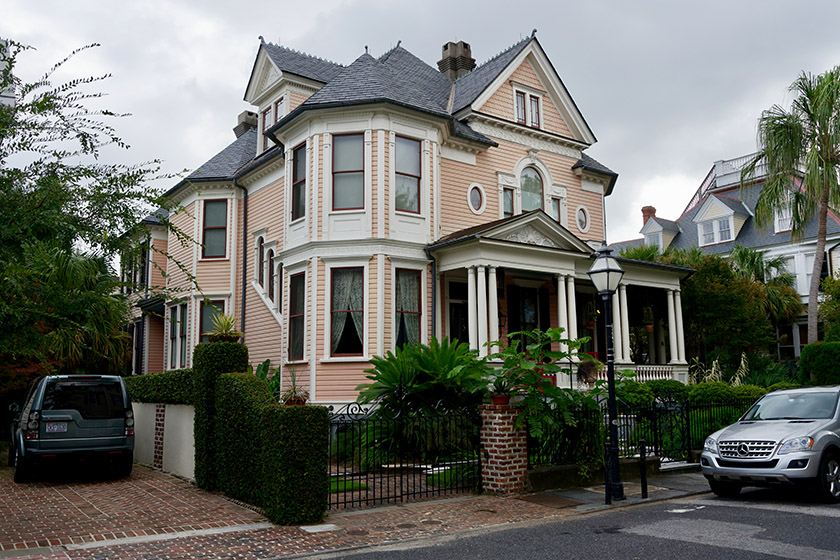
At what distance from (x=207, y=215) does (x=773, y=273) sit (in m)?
26.8

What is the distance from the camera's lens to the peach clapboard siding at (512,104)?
21.1 metres

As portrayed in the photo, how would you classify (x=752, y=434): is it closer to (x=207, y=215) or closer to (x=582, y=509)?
(x=582, y=509)

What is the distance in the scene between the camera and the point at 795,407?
1134 cm

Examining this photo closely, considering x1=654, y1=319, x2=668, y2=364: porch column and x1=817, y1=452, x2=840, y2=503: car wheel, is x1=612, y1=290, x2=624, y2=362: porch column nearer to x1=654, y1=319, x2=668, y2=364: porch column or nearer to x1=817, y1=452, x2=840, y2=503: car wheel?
x1=654, y1=319, x2=668, y2=364: porch column

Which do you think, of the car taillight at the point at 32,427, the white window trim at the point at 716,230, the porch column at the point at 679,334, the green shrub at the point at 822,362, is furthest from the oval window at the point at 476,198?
the white window trim at the point at 716,230

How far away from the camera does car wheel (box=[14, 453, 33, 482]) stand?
11.8m

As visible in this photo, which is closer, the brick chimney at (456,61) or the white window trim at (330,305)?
the white window trim at (330,305)

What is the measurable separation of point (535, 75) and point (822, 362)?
1293 centimetres

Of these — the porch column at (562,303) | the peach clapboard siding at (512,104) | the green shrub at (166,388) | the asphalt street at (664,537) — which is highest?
the peach clapboard siding at (512,104)

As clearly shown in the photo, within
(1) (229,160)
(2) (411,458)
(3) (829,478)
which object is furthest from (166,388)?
(1) (229,160)

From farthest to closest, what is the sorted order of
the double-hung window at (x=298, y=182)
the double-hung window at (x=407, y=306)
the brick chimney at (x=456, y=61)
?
the brick chimney at (x=456, y=61), the double-hung window at (x=298, y=182), the double-hung window at (x=407, y=306)

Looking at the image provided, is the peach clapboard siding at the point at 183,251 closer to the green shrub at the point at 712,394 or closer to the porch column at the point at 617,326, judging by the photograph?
the porch column at the point at 617,326

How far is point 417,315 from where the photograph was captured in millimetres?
18156

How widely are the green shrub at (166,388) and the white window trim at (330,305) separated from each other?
13.8 ft
